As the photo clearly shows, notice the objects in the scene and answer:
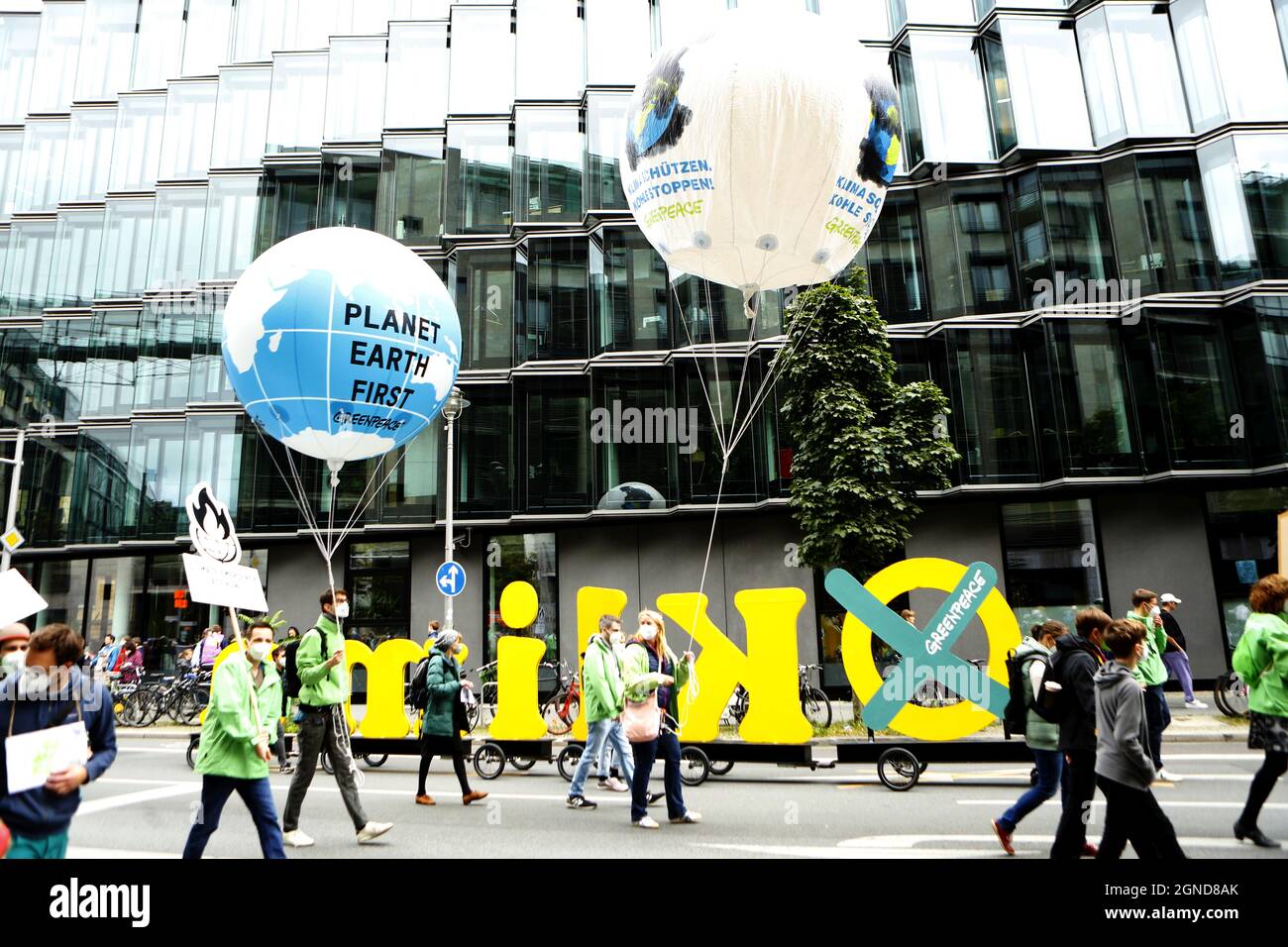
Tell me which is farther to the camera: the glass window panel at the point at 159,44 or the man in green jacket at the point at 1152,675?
the glass window panel at the point at 159,44

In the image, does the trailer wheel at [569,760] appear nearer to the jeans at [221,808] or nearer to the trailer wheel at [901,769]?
the trailer wheel at [901,769]

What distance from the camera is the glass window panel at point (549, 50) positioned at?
26.0m

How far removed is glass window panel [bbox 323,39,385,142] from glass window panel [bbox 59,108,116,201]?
11.9 meters

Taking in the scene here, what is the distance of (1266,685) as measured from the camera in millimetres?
6426

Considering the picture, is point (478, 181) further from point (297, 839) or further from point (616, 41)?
point (297, 839)

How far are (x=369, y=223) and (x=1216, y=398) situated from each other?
25666mm

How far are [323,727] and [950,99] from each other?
2267 centimetres

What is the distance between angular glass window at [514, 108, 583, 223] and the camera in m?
25.0

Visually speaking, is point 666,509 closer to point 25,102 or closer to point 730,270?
point 730,270

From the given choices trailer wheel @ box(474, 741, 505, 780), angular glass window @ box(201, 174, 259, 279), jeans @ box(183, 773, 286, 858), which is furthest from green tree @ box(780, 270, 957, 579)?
angular glass window @ box(201, 174, 259, 279)

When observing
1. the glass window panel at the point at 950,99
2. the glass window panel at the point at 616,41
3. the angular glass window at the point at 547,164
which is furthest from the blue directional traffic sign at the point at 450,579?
the glass window panel at the point at 616,41

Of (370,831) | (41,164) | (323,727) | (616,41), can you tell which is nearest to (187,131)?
(41,164)

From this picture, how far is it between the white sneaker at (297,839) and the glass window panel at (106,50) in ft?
121
